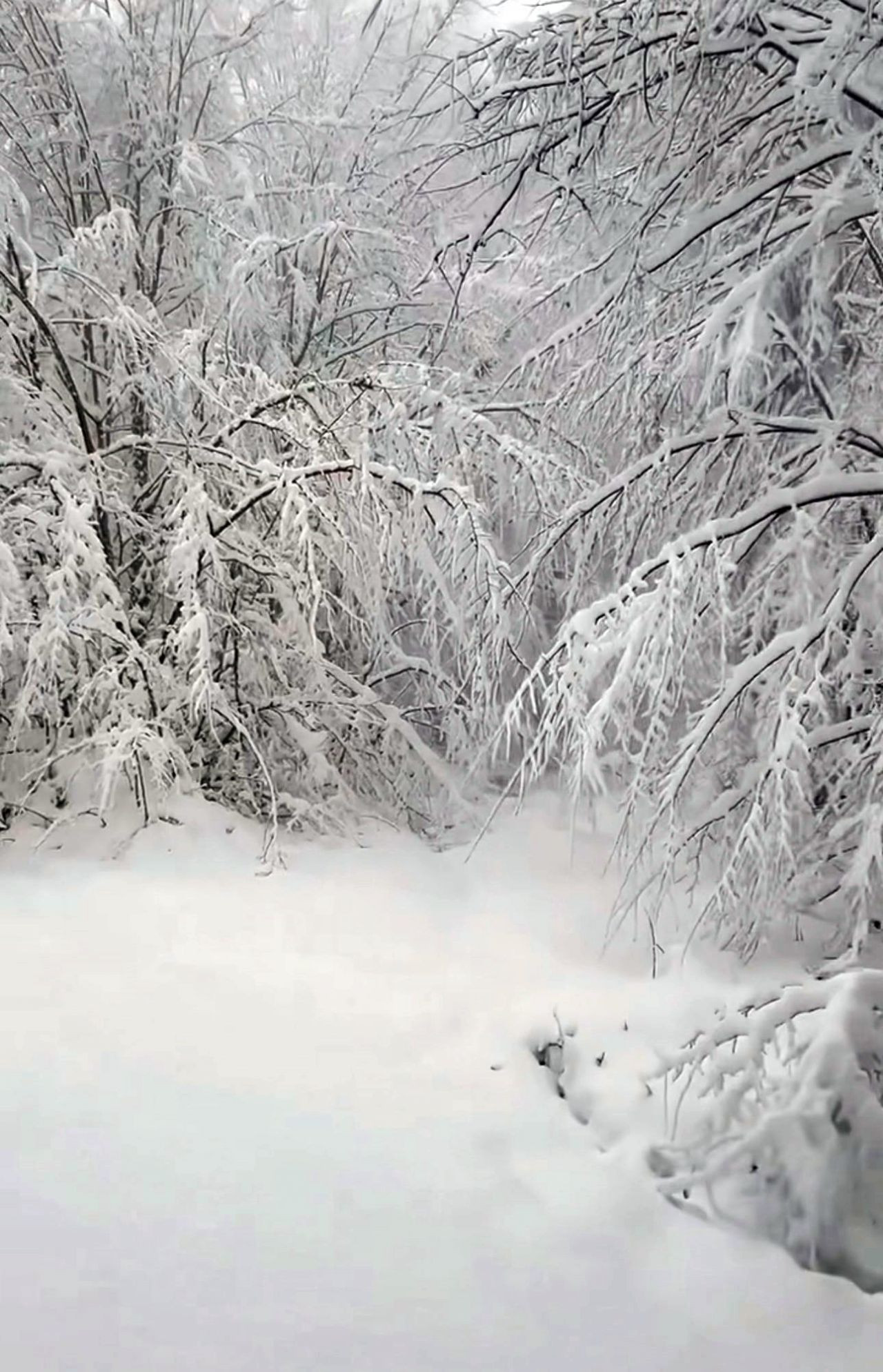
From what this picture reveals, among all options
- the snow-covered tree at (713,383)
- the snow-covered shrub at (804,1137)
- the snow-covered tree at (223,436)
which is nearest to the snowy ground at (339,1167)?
the snow-covered shrub at (804,1137)

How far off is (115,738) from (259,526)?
1.30m

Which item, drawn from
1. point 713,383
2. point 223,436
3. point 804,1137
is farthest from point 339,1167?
point 223,436

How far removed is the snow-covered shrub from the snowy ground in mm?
66

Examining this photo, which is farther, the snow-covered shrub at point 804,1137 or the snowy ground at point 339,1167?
the snow-covered shrub at point 804,1137

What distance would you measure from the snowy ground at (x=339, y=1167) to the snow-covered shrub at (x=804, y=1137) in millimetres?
66

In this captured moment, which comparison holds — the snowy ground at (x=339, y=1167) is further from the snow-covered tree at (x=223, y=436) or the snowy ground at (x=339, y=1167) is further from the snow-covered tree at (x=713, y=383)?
the snow-covered tree at (x=223, y=436)

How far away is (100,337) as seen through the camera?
4727 millimetres

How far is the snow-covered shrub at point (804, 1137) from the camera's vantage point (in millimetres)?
1751

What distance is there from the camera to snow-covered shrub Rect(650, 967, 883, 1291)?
5.74ft

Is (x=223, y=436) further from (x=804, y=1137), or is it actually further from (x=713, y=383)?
(x=804, y=1137)

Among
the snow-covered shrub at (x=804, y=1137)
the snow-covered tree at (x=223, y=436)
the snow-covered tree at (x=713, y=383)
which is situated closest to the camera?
the snow-covered shrub at (x=804, y=1137)

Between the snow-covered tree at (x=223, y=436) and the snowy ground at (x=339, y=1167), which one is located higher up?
the snow-covered tree at (x=223, y=436)

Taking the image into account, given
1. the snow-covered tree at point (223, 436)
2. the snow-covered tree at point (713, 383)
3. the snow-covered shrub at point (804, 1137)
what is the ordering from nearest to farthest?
the snow-covered shrub at point (804, 1137) → the snow-covered tree at point (713, 383) → the snow-covered tree at point (223, 436)

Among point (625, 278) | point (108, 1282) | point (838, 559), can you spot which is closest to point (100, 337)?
point (625, 278)
